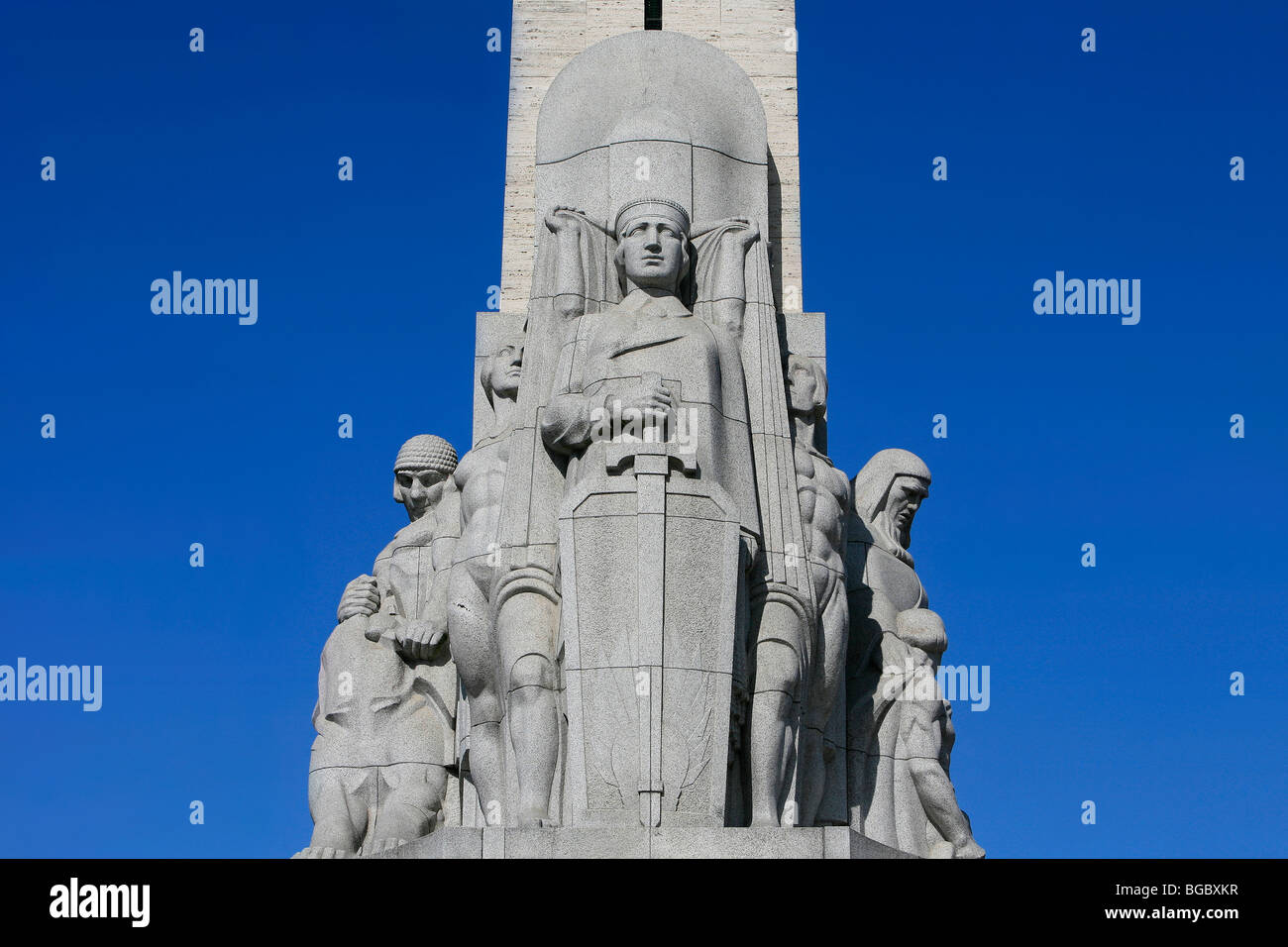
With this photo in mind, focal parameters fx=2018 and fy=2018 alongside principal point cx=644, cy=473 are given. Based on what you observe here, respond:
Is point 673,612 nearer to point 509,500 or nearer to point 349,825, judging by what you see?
point 509,500

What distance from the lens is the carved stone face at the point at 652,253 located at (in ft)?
56.0

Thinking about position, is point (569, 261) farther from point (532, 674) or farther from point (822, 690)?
point (822, 690)

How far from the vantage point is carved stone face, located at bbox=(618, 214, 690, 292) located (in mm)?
17062

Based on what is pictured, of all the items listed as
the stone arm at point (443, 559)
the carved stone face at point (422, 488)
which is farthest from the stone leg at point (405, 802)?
the carved stone face at point (422, 488)

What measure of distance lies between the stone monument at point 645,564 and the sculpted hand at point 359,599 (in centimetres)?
2

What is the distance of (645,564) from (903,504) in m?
4.62

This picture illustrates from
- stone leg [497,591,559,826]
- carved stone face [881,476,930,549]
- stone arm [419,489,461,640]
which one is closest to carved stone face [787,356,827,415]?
carved stone face [881,476,930,549]

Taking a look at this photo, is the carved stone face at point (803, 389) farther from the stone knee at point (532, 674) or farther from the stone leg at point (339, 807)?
the stone leg at point (339, 807)

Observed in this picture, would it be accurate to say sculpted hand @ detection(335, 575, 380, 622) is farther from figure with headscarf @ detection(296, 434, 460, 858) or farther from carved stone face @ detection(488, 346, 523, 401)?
carved stone face @ detection(488, 346, 523, 401)

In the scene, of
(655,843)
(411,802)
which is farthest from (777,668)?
(411,802)

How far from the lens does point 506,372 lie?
59.9 ft
